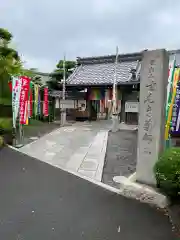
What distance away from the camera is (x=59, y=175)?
6.02 metres

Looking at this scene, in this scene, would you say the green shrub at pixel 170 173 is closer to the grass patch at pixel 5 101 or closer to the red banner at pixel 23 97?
the red banner at pixel 23 97

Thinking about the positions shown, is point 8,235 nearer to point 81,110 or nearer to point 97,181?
point 97,181

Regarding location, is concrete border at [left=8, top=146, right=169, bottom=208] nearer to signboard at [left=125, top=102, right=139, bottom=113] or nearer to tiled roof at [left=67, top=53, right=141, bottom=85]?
signboard at [left=125, top=102, right=139, bottom=113]

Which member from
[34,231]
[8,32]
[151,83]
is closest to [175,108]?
[151,83]

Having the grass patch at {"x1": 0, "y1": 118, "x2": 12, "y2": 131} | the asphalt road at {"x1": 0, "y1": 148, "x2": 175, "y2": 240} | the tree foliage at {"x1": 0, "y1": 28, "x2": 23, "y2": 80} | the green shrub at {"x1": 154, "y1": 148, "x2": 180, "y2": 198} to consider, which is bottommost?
the asphalt road at {"x1": 0, "y1": 148, "x2": 175, "y2": 240}

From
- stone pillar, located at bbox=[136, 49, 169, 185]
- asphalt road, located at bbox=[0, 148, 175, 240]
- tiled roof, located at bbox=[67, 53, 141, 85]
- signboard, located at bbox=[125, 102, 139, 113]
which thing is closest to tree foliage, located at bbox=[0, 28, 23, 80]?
asphalt road, located at bbox=[0, 148, 175, 240]

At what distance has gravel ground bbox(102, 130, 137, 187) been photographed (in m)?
6.41

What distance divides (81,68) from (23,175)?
57.1 feet

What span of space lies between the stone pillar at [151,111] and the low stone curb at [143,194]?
1.21 feet

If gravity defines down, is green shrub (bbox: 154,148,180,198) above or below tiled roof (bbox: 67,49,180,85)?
below

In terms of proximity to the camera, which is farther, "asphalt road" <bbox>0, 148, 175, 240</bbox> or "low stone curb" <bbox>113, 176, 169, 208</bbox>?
"low stone curb" <bbox>113, 176, 169, 208</bbox>

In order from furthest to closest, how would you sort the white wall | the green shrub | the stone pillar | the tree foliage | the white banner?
the white wall → the tree foliage → the white banner → the stone pillar → the green shrub

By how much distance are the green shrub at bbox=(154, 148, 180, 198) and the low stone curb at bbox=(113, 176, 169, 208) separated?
0.19 m

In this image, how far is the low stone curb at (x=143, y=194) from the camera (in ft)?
14.4
